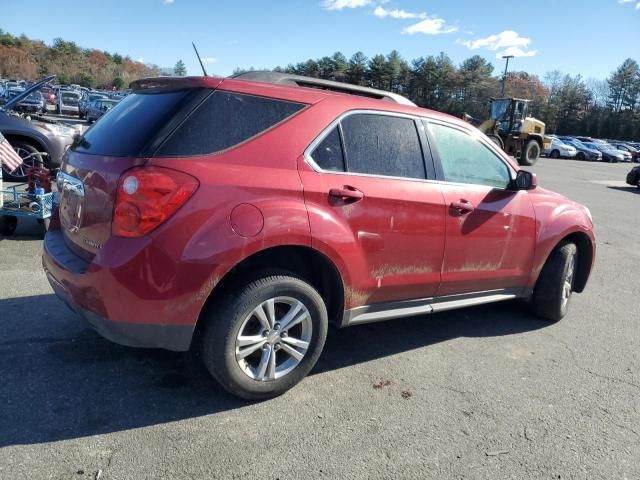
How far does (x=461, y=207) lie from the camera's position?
366 centimetres

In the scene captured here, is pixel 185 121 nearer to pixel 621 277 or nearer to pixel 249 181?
pixel 249 181

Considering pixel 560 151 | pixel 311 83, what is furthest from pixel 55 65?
pixel 311 83

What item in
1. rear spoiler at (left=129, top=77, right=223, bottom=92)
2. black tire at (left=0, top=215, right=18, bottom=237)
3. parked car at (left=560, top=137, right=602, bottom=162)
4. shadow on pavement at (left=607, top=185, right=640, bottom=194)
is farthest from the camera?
parked car at (left=560, top=137, right=602, bottom=162)

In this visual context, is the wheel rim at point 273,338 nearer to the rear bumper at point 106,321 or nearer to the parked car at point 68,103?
the rear bumper at point 106,321

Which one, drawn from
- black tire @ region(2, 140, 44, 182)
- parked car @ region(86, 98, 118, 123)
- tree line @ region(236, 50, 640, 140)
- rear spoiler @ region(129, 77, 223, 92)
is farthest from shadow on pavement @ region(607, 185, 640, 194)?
tree line @ region(236, 50, 640, 140)

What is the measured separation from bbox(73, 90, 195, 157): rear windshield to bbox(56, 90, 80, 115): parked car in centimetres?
3562

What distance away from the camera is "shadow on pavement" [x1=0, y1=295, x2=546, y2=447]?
2.70 meters

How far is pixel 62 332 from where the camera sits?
145 inches

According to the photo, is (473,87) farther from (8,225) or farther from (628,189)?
(8,225)

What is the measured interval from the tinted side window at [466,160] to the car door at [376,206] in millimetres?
176

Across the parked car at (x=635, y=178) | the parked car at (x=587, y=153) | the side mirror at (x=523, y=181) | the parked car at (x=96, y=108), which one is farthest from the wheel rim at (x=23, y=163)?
the parked car at (x=587, y=153)

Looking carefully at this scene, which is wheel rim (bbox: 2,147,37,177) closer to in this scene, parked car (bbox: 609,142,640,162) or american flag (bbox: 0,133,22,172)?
american flag (bbox: 0,133,22,172)

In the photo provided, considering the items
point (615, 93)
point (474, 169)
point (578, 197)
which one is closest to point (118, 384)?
point (474, 169)

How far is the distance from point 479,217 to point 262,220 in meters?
1.84
